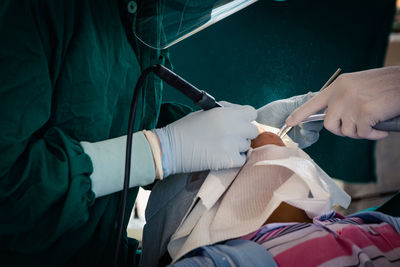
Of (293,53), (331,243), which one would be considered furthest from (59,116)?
(293,53)

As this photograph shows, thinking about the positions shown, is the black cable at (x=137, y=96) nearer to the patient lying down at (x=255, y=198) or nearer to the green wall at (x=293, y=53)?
the patient lying down at (x=255, y=198)

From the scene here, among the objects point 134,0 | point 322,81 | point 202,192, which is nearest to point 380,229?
point 202,192

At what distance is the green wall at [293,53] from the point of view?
1.29 meters

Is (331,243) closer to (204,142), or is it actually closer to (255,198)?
(255,198)

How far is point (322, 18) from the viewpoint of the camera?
1300 millimetres

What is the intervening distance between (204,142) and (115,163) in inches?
9.1

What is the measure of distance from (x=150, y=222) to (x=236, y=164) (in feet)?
1.08

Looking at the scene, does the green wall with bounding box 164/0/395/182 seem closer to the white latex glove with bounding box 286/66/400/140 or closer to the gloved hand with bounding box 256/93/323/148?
the gloved hand with bounding box 256/93/323/148

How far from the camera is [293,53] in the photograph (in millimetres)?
1341

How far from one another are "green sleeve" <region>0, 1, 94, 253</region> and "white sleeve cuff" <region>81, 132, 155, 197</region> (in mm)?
28

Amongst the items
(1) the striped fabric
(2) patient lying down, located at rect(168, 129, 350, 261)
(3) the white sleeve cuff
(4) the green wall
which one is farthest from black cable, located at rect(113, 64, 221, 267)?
(4) the green wall

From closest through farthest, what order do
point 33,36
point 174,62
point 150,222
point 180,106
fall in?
point 33,36, point 150,222, point 180,106, point 174,62

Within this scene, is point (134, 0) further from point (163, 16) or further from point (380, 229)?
point (380, 229)

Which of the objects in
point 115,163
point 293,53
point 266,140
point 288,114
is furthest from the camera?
point 293,53
